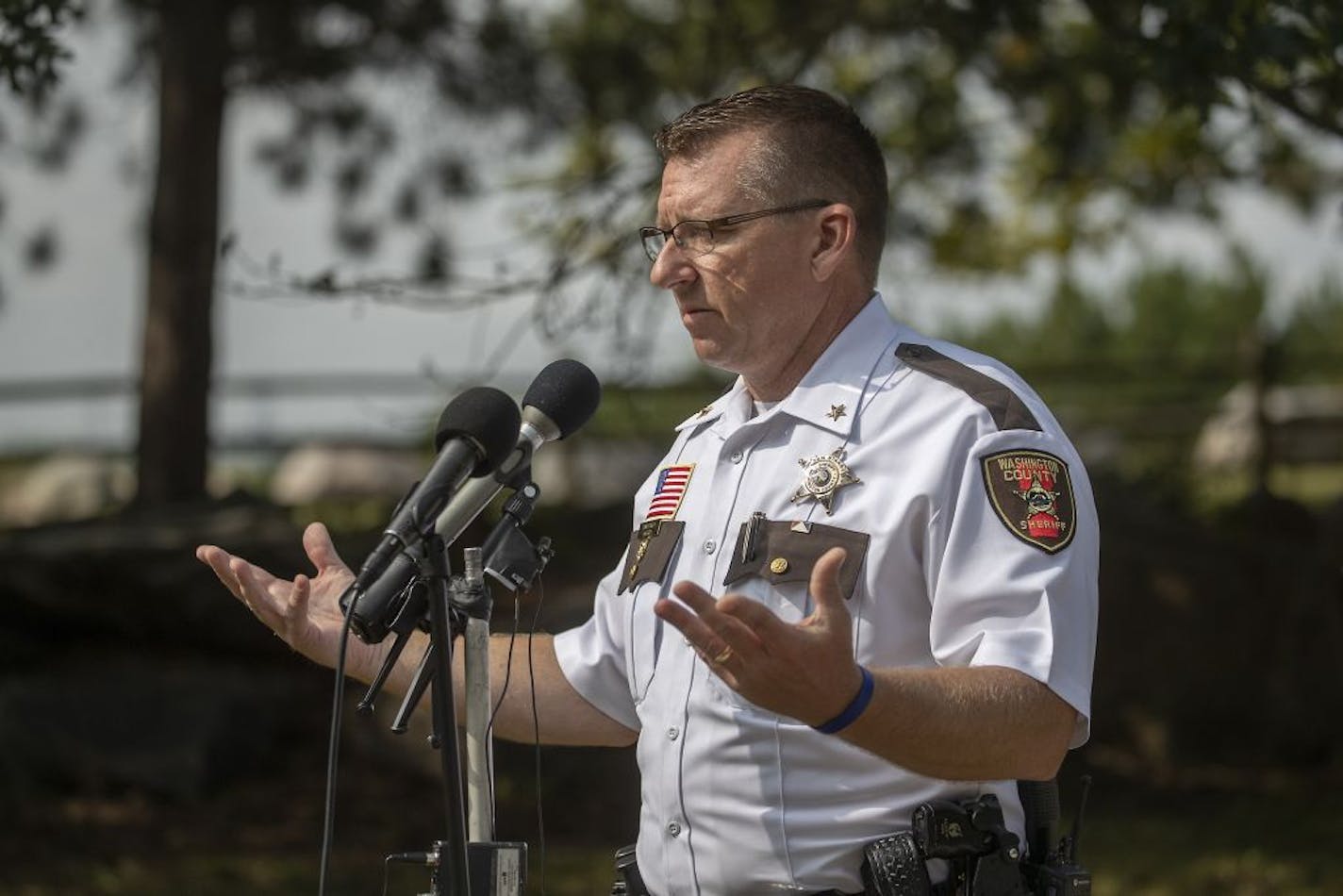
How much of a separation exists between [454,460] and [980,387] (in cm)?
80

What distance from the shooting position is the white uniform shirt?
258 cm

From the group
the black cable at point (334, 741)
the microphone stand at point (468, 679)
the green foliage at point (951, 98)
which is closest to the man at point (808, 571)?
the microphone stand at point (468, 679)

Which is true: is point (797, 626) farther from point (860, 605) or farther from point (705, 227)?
point (705, 227)

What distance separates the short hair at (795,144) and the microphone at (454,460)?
71 cm

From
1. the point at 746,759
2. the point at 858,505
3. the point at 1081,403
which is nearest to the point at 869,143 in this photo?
the point at 858,505

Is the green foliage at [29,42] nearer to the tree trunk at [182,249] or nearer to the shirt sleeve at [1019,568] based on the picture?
the shirt sleeve at [1019,568]

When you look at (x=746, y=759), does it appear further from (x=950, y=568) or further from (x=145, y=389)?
(x=145, y=389)

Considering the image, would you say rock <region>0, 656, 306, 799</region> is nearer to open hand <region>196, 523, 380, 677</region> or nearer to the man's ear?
open hand <region>196, 523, 380, 677</region>

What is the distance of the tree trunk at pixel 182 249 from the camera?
9.15 metres

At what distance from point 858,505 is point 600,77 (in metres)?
7.19

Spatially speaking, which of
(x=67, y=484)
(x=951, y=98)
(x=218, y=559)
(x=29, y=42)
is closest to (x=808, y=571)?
(x=218, y=559)

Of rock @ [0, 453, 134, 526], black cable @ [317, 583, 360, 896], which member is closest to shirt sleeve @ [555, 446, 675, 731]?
black cable @ [317, 583, 360, 896]

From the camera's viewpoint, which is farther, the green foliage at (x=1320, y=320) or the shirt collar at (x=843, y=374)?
the green foliage at (x=1320, y=320)

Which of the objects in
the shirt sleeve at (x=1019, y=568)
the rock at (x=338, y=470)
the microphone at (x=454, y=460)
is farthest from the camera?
the rock at (x=338, y=470)
